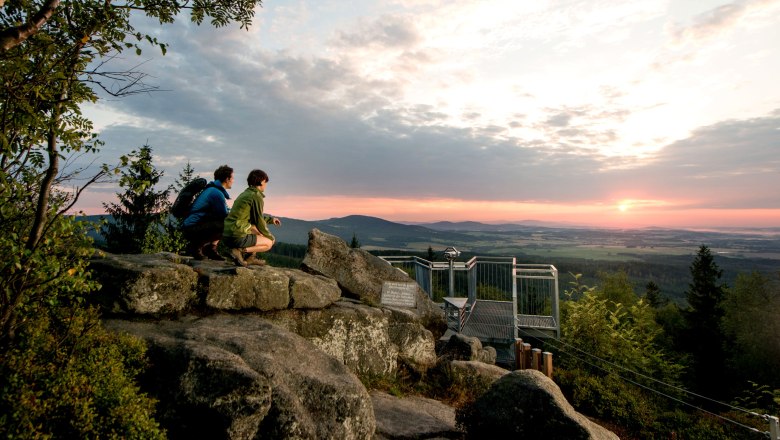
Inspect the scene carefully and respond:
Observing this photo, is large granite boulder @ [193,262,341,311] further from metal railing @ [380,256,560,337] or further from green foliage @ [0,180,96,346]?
metal railing @ [380,256,560,337]

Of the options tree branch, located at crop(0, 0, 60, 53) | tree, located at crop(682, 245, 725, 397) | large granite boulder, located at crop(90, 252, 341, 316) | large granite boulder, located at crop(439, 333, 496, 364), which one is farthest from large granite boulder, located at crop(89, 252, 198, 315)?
tree, located at crop(682, 245, 725, 397)

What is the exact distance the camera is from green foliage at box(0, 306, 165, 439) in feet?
12.0

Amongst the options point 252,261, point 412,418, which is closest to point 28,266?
point 252,261

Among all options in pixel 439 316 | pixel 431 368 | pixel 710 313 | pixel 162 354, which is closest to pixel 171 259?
pixel 162 354

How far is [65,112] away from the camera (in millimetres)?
5031

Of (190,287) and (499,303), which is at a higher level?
(190,287)

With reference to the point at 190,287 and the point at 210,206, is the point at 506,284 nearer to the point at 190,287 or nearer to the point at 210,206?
the point at 210,206

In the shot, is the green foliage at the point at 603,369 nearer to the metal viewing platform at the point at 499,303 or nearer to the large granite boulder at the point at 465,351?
the metal viewing platform at the point at 499,303

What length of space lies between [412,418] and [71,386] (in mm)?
5366

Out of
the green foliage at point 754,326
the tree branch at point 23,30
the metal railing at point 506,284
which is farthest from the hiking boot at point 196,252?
the green foliage at point 754,326

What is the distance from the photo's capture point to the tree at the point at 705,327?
39625 mm

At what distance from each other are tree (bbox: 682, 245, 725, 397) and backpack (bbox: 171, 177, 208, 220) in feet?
150

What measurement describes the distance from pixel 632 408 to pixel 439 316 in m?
5.34

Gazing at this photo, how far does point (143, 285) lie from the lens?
20.9 ft
